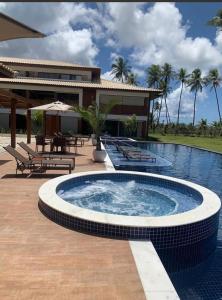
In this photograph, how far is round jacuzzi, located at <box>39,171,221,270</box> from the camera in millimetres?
5809

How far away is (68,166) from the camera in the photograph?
1246 cm

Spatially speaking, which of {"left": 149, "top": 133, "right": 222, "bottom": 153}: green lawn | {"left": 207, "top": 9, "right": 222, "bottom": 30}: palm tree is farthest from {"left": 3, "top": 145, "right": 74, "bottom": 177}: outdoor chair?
{"left": 207, "top": 9, "right": 222, "bottom": 30}: palm tree

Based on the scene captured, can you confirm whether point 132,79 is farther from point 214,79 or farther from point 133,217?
point 133,217

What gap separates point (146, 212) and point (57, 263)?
3.79 meters

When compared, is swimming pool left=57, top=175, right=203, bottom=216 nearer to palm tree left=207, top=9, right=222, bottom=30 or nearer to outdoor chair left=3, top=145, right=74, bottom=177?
outdoor chair left=3, top=145, right=74, bottom=177

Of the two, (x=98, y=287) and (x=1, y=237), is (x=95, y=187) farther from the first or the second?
(x=98, y=287)

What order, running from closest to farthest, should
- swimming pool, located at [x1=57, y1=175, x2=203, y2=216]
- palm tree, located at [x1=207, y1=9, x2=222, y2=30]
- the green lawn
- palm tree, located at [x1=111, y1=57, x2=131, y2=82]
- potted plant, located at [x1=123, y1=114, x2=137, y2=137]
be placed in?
1. swimming pool, located at [x1=57, y1=175, x2=203, y2=216]
2. the green lawn
3. palm tree, located at [x1=207, y1=9, x2=222, y2=30]
4. potted plant, located at [x1=123, y1=114, x2=137, y2=137]
5. palm tree, located at [x1=111, y1=57, x2=131, y2=82]

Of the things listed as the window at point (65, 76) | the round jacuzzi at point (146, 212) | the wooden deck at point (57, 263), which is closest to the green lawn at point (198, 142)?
the window at point (65, 76)

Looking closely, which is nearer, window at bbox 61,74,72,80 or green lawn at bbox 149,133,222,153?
green lawn at bbox 149,133,222,153

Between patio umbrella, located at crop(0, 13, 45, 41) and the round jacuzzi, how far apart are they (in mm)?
3878

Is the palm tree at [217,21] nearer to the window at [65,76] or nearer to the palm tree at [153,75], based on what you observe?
the window at [65,76]

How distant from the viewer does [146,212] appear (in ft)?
26.6

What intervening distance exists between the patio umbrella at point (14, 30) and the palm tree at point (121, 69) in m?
65.0

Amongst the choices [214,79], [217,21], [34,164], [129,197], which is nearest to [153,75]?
[214,79]
